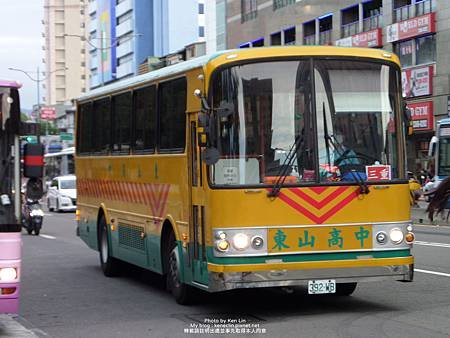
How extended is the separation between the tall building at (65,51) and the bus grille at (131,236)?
17270cm

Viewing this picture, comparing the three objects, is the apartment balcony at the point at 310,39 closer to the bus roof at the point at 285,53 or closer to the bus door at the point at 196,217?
the bus roof at the point at 285,53

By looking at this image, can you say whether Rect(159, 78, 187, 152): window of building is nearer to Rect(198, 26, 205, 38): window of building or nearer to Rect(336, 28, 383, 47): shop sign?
Rect(336, 28, 383, 47): shop sign

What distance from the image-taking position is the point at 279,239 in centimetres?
947

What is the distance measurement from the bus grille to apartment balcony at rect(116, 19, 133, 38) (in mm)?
95209

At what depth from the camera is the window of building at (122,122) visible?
516 inches

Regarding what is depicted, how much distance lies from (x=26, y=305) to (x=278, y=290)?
356cm

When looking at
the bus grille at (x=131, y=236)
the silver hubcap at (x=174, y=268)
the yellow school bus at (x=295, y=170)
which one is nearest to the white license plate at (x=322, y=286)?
the yellow school bus at (x=295, y=170)

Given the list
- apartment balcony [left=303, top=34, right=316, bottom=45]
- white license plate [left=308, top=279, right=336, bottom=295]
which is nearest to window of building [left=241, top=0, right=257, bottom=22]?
apartment balcony [left=303, top=34, right=316, bottom=45]

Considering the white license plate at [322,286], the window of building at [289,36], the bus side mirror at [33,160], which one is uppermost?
the window of building at [289,36]

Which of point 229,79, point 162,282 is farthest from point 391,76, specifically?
point 162,282

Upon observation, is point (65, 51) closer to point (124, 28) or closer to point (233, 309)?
point (124, 28)

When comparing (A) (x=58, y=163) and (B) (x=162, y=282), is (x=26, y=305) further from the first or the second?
(A) (x=58, y=163)

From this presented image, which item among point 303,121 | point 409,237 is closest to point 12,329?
point 303,121

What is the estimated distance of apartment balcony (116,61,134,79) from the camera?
107 metres
